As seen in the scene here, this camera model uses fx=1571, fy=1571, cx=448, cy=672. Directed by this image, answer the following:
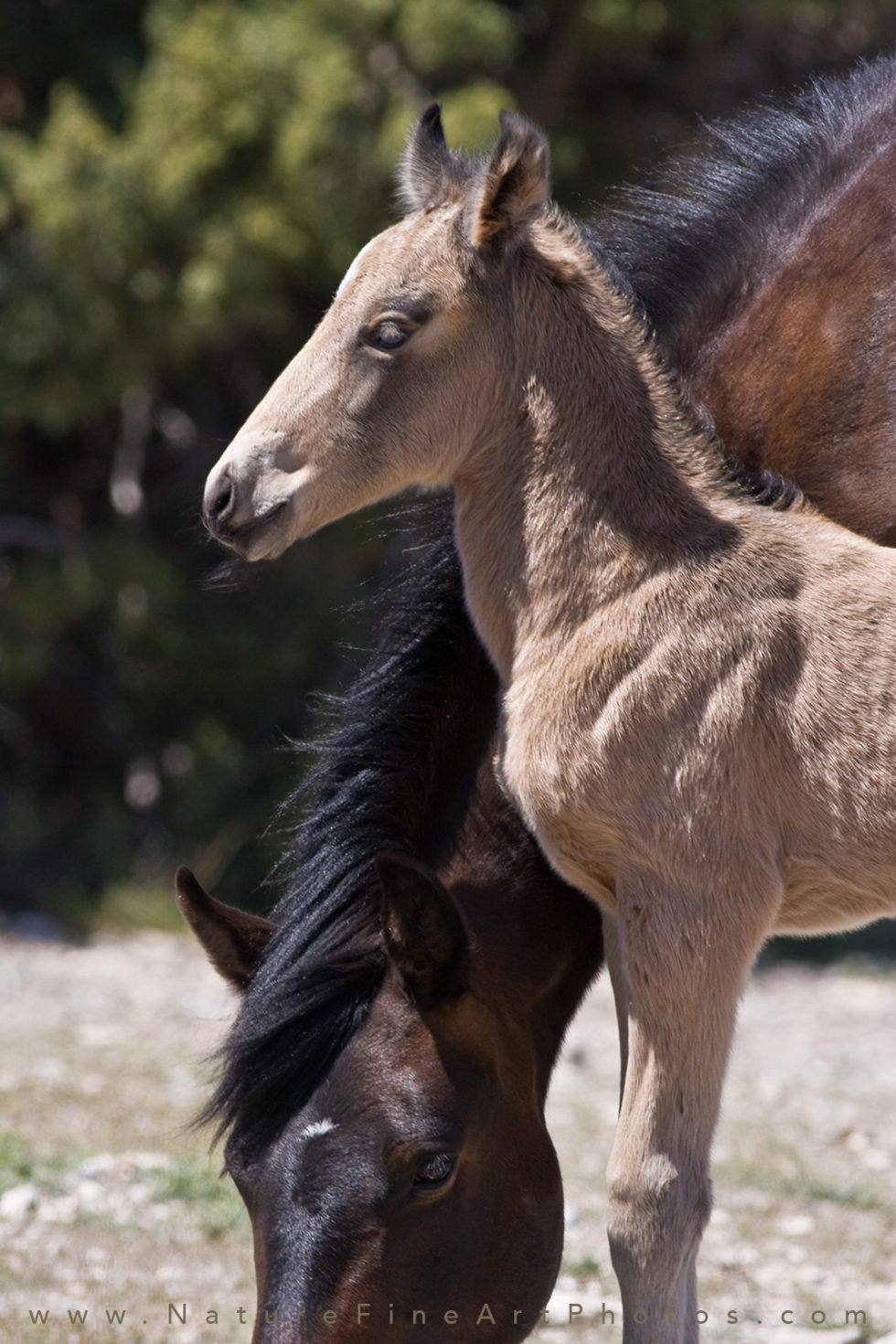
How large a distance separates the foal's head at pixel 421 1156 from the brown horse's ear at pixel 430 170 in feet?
4.37

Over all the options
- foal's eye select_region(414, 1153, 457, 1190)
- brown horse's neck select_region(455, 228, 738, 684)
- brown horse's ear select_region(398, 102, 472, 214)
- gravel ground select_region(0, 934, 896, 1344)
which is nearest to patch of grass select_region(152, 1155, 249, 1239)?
gravel ground select_region(0, 934, 896, 1344)

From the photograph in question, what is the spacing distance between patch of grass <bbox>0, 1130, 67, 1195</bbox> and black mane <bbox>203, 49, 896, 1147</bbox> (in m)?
2.09

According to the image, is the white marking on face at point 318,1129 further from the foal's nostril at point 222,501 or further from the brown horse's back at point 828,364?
the brown horse's back at point 828,364

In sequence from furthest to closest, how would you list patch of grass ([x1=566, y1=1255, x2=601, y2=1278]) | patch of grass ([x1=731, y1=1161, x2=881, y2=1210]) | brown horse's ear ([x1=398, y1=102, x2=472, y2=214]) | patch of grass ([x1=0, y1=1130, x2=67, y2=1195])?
patch of grass ([x1=731, y1=1161, x2=881, y2=1210]) → patch of grass ([x1=0, y1=1130, x2=67, y2=1195]) → patch of grass ([x1=566, y1=1255, x2=601, y2=1278]) → brown horse's ear ([x1=398, y1=102, x2=472, y2=214])

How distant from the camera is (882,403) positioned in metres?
3.42

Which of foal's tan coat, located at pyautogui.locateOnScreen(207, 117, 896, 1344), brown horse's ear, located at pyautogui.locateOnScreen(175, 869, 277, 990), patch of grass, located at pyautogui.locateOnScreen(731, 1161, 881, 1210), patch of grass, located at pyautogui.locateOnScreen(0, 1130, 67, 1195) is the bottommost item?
patch of grass, located at pyautogui.locateOnScreen(731, 1161, 881, 1210)

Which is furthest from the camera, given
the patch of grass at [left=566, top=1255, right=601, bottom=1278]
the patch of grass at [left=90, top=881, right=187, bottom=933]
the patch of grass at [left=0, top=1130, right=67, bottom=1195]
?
the patch of grass at [left=90, top=881, right=187, bottom=933]

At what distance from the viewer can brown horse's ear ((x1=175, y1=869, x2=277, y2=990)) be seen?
126 inches

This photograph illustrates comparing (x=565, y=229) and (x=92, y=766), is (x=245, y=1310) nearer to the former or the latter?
(x=565, y=229)

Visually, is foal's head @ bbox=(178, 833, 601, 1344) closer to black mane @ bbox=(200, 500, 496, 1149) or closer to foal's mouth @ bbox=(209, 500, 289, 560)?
black mane @ bbox=(200, 500, 496, 1149)

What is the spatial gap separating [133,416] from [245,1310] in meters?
7.56

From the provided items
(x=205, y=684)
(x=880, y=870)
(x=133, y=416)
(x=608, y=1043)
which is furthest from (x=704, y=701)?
(x=133, y=416)

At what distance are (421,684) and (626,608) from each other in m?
0.61

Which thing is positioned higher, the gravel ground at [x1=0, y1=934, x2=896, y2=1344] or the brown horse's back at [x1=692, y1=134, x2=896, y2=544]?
the brown horse's back at [x1=692, y1=134, x2=896, y2=544]
